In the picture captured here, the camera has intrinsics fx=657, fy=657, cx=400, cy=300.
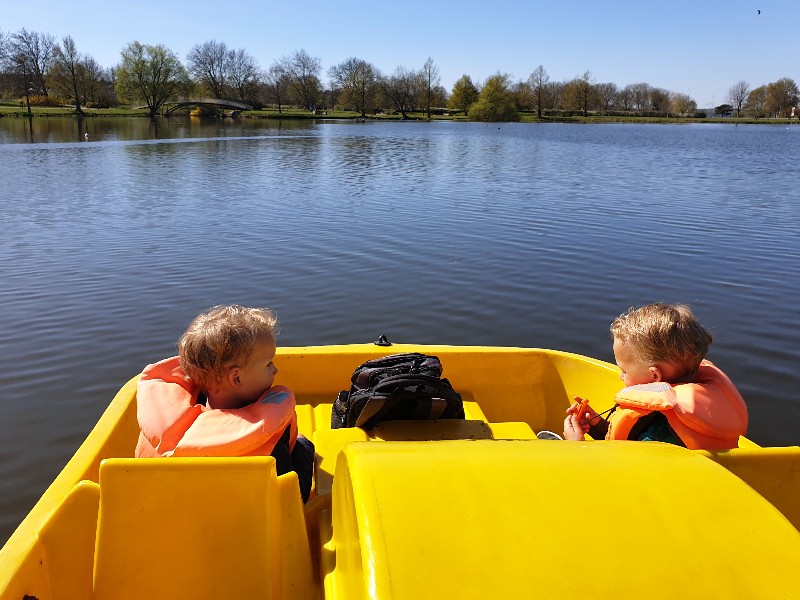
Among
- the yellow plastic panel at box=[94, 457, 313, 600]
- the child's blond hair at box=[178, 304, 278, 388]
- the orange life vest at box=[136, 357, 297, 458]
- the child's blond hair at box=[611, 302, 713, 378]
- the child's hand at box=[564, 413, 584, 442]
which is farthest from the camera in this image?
the child's hand at box=[564, 413, 584, 442]

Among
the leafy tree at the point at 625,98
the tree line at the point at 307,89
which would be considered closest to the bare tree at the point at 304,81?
the tree line at the point at 307,89

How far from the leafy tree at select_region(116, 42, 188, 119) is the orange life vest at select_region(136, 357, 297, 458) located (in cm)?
7652

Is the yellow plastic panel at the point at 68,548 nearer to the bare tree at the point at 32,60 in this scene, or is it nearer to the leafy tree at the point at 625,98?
the bare tree at the point at 32,60

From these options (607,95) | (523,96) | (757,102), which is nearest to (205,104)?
(523,96)

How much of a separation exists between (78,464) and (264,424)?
1029 mm

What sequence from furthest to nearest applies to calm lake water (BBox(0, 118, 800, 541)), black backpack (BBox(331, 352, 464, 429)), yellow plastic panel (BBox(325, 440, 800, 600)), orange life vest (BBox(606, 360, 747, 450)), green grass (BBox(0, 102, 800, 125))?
green grass (BBox(0, 102, 800, 125)) → calm lake water (BBox(0, 118, 800, 541)) → black backpack (BBox(331, 352, 464, 429)) → orange life vest (BBox(606, 360, 747, 450)) → yellow plastic panel (BBox(325, 440, 800, 600))

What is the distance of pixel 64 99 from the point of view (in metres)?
72.9

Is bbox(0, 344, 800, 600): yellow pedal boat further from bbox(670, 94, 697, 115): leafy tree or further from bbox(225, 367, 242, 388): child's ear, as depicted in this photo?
bbox(670, 94, 697, 115): leafy tree

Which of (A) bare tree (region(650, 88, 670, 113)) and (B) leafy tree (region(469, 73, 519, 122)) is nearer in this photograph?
(B) leafy tree (region(469, 73, 519, 122))

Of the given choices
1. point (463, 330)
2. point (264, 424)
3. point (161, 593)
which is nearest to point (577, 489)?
point (264, 424)

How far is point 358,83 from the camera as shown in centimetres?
9050

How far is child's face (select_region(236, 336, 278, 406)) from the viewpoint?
2332 mm

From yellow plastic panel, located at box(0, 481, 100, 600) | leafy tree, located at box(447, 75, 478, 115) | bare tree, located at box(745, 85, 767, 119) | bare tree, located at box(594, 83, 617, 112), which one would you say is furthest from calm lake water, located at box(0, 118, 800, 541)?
bare tree, located at box(745, 85, 767, 119)

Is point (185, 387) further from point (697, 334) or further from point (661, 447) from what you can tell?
point (697, 334)
